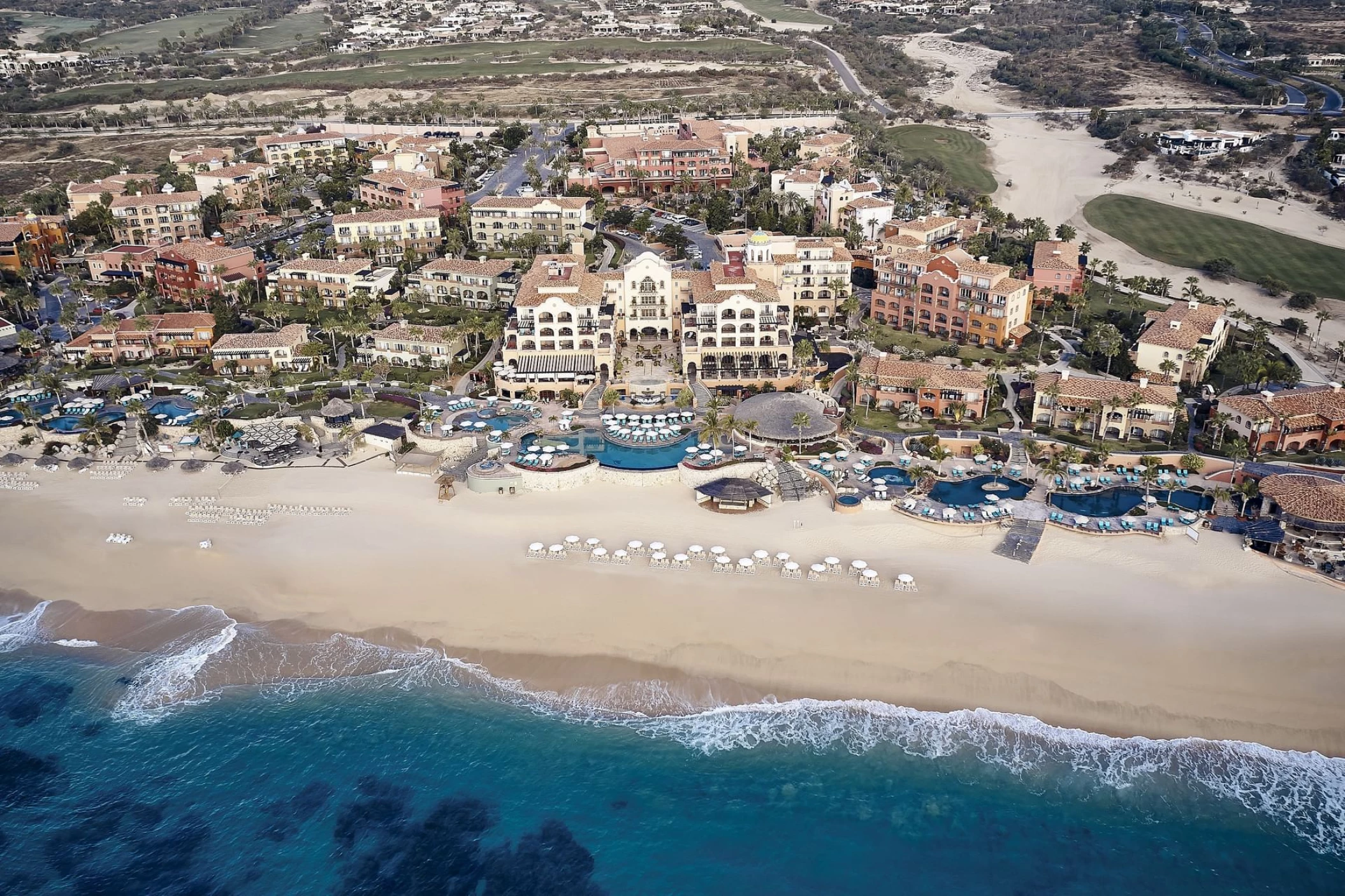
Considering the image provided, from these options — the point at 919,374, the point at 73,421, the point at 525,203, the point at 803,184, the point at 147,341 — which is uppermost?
the point at 803,184

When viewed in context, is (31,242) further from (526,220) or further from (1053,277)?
(1053,277)

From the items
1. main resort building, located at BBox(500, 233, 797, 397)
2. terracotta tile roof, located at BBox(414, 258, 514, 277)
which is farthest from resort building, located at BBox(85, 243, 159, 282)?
main resort building, located at BBox(500, 233, 797, 397)

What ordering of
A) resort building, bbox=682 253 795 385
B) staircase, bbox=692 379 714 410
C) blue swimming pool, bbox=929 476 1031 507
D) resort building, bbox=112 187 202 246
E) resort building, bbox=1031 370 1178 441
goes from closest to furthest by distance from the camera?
1. blue swimming pool, bbox=929 476 1031 507
2. resort building, bbox=1031 370 1178 441
3. staircase, bbox=692 379 714 410
4. resort building, bbox=682 253 795 385
5. resort building, bbox=112 187 202 246

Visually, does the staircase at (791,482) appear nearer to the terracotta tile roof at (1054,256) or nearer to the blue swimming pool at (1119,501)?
the blue swimming pool at (1119,501)

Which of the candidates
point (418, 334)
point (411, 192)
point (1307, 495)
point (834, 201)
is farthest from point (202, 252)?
point (1307, 495)

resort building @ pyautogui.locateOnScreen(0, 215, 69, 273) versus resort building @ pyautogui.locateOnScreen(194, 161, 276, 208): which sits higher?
resort building @ pyautogui.locateOnScreen(194, 161, 276, 208)

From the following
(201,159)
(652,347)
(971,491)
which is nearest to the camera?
(971,491)

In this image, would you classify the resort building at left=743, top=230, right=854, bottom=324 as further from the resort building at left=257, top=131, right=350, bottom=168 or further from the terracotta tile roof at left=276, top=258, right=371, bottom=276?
the resort building at left=257, top=131, right=350, bottom=168

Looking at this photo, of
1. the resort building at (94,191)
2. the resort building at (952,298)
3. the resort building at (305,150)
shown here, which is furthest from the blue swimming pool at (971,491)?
the resort building at (305,150)
